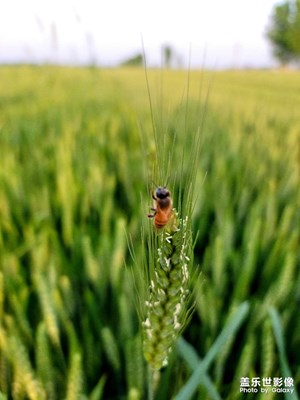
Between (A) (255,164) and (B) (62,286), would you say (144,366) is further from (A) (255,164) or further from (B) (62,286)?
(A) (255,164)

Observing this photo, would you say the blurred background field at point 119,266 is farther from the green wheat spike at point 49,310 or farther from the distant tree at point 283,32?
the distant tree at point 283,32

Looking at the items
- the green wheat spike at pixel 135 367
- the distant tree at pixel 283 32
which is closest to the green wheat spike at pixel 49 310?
the green wheat spike at pixel 135 367

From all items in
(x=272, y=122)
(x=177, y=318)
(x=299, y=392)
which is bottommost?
(x=272, y=122)

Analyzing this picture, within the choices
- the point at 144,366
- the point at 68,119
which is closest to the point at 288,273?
the point at 144,366

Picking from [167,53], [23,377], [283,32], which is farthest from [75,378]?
[283,32]

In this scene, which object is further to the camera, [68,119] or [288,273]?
[68,119]
